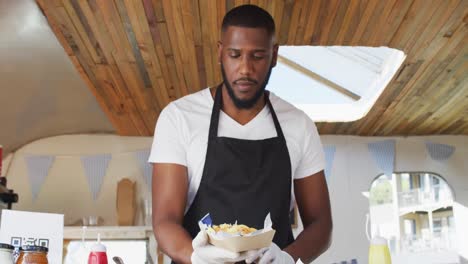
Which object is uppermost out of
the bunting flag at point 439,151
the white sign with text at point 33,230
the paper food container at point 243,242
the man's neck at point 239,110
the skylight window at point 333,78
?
the skylight window at point 333,78

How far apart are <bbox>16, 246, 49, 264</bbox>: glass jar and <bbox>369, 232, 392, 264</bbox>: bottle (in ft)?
2.74

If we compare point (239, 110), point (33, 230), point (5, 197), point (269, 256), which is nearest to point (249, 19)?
point (239, 110)

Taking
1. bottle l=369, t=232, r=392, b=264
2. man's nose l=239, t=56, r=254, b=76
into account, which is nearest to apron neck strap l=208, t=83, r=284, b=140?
man's nose l=239, t=56, r=254, b=76

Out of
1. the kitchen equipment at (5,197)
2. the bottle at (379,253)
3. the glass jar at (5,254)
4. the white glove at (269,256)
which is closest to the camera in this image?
the glass jar at (5,254)

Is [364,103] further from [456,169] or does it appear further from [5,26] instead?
[5,26]

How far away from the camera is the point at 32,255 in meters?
1.35

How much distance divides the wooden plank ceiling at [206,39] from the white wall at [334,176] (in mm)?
790

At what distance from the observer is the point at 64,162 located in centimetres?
591

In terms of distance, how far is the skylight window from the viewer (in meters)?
4.72

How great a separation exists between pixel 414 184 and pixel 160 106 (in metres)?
2.60

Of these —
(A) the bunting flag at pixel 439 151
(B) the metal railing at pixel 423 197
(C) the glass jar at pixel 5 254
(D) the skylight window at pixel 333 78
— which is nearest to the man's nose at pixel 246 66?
(C) the glass jar at pixel 5 254

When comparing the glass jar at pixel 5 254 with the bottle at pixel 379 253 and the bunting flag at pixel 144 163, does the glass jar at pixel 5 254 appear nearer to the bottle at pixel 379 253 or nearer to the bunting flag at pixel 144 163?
the bottle at pixel 379 253

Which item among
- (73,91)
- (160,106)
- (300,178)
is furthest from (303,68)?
(300,178)

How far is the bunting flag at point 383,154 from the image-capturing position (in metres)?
6.09
